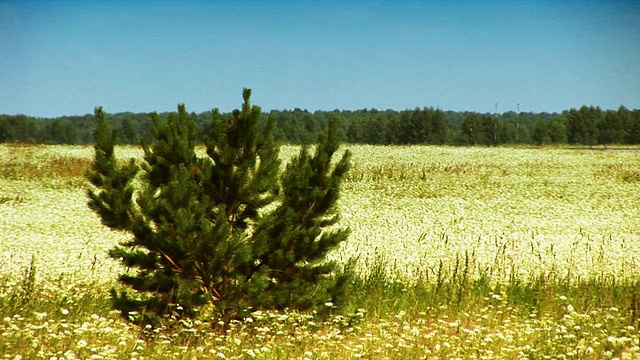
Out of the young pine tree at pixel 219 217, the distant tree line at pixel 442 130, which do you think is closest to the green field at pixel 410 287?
the young pine tree at pixel 219 217

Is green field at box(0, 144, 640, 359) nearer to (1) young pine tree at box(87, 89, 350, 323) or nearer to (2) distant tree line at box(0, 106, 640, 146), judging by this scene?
(1) young pine tree at box(87, 89, 350, 323)

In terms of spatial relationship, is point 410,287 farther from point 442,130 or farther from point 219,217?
point 442,130

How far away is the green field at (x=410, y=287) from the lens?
676 centimetres

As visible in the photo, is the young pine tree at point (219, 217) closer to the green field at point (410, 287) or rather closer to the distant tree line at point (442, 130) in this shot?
the green field at point (410, 287)

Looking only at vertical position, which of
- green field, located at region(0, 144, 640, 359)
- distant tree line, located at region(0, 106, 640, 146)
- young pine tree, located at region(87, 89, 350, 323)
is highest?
distant tree line, located at region(0, 106, 640, 146)

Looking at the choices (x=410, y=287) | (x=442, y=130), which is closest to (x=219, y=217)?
(x=410, y=287)

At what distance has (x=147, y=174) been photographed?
775 cm

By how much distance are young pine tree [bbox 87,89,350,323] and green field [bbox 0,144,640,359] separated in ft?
1.25

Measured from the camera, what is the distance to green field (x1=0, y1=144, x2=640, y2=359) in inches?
266

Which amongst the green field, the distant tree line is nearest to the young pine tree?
the green field

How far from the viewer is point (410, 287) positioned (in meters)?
9.41

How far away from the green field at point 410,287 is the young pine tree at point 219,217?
1.25 ft

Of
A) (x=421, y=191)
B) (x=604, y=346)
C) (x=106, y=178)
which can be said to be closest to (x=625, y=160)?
(x=421, y=191)

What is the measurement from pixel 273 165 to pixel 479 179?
2186 cm
